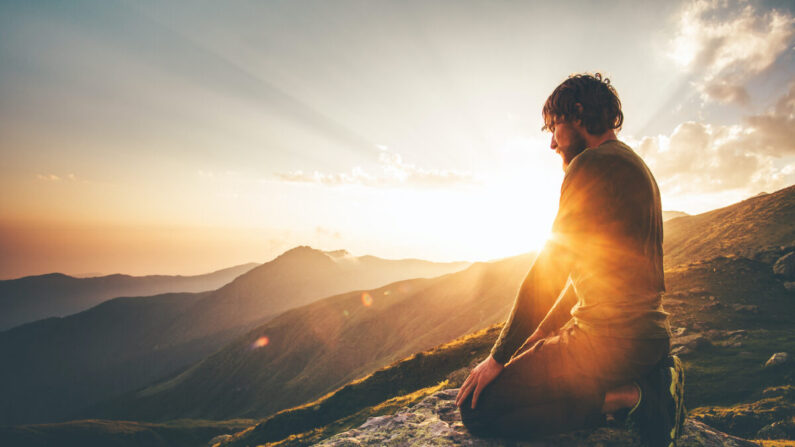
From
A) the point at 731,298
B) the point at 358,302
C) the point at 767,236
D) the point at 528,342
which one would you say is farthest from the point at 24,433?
the point at 767,236

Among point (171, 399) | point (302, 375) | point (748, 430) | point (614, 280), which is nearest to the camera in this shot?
point (614, 280)

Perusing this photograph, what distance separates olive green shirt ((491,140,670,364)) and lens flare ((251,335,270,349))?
19487 centimetres

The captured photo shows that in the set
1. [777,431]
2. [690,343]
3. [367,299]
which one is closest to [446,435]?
[777,431]

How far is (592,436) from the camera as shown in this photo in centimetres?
402

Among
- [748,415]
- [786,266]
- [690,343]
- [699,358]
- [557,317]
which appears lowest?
[748,415]

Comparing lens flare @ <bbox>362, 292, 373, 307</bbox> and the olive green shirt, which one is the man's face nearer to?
the olive green shirt

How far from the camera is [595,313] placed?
3.25 m

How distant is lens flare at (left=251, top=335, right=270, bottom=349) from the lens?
172488 millimetres

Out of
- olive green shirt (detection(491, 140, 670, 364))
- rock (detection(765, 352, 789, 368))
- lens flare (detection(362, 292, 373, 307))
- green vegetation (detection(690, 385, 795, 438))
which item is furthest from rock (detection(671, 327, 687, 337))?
lens flare (detection(362, 292, 373, 307))

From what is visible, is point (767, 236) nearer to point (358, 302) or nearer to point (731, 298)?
point (731, 298)

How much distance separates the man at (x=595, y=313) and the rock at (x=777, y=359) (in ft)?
80.0

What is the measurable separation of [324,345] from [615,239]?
553 feet

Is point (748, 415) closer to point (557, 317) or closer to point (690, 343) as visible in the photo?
point (690, 343)

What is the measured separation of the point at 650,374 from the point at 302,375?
154m
